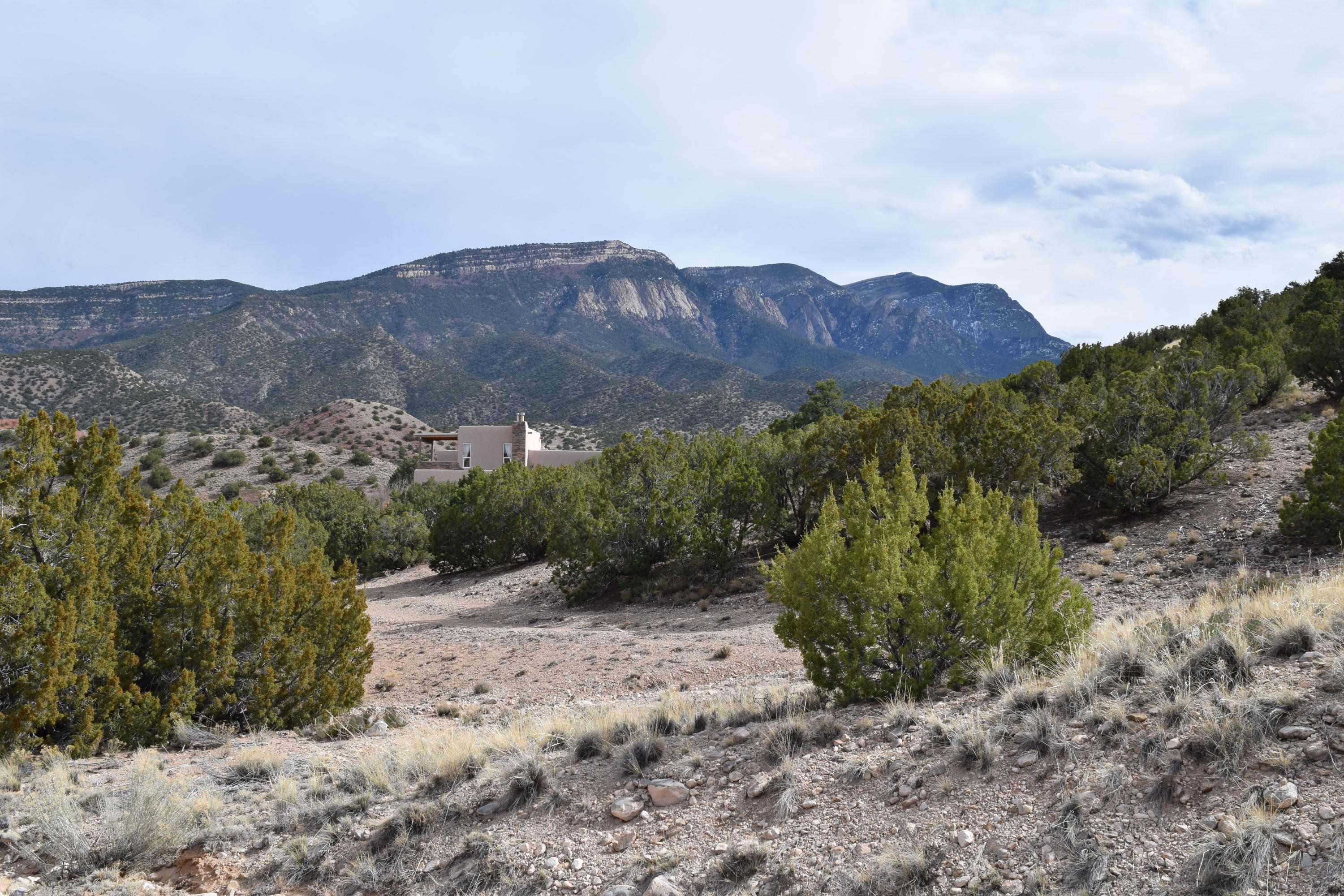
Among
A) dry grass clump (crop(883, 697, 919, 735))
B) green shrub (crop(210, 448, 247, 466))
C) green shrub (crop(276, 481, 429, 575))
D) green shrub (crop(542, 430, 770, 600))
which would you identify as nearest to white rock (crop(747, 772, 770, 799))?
dry grass clump (crop(883, 697, 919, 735))

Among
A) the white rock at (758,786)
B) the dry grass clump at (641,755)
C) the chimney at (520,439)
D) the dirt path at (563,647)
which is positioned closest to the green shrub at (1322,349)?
the dirt path at (563,647)

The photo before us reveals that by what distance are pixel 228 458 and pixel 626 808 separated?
218 feet

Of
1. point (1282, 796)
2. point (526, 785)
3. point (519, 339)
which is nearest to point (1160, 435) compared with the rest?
point (1282, 796)

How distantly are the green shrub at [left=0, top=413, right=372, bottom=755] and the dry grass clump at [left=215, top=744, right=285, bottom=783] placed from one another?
6.07 ft

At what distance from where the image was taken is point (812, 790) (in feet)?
18.5

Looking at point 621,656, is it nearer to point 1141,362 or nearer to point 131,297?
point 1141,362

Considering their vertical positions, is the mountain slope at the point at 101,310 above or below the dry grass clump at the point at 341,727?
above

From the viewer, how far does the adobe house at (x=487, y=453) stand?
189 ft

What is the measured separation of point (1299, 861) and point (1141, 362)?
29.1 metres

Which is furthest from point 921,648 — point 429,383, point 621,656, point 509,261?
point 509,261

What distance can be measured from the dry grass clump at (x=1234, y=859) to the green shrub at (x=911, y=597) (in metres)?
3.07

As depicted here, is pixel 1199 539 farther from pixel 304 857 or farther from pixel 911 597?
pixel 304 857

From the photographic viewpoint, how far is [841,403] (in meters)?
51.2

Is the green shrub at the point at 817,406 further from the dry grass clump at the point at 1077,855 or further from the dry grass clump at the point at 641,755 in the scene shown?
the dry grass clump at the point at 1077,855
